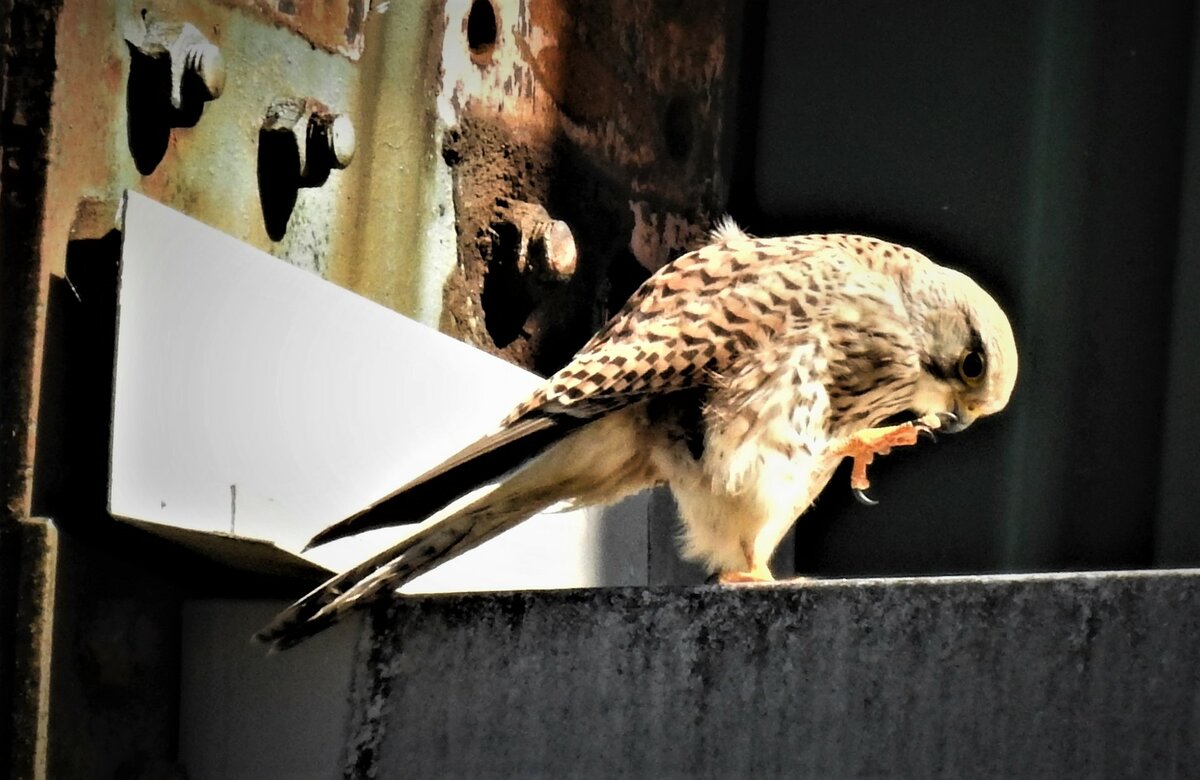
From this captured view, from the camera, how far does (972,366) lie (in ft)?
9.98

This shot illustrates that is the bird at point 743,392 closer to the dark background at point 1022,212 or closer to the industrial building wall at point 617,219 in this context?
the industrial building wall at point 617,219

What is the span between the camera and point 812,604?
1.92m

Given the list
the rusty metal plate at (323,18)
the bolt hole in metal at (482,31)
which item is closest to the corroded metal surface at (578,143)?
the bolt hole in metal at (482,31)

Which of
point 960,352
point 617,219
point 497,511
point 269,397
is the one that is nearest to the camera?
point 269,397

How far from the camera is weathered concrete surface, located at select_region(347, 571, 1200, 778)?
5.90ft

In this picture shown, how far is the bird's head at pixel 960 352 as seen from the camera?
2994 millimetres

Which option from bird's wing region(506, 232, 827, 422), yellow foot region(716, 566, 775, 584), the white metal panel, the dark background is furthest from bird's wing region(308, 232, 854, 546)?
the dark background

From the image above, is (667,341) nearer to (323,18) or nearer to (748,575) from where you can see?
(748,575)

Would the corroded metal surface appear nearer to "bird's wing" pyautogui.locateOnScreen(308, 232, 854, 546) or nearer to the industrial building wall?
the industrial building wall

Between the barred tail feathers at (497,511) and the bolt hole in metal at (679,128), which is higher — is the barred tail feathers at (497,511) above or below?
below

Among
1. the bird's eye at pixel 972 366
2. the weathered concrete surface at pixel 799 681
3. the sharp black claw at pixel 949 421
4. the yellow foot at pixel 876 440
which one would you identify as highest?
the bird's eye at pixel 972 366

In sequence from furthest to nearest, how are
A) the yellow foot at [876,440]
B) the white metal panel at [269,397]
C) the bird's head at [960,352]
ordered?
→ the bird's head at [960,352], the yellow foot at [876,440], the white metal panel at [269,397]

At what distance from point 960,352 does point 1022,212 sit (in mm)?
1054

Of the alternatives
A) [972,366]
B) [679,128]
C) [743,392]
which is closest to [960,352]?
[972,366]
